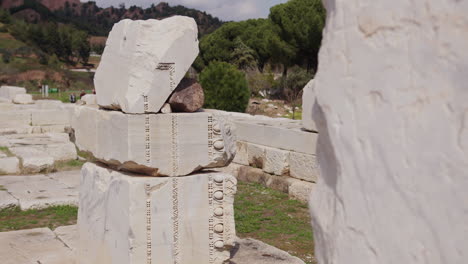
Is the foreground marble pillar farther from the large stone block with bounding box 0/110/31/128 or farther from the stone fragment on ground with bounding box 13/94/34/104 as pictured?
the stone fragment on ground with bounding box 13/94/34/104

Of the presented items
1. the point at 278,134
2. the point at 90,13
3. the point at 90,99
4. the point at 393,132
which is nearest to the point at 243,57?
the point at 278,134

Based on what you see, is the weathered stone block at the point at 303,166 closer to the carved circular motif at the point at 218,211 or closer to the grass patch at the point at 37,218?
the grass patch at the point at 37,218

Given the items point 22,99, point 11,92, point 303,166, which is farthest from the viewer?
point 11,92

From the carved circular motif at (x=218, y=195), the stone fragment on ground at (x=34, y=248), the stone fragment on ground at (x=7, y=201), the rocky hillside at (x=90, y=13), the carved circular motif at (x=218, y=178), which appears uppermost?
the rocky hillside at (x=90, y=13)

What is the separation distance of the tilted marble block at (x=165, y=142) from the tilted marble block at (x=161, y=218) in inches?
3.7

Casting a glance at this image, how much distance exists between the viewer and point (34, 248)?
502 centimetres

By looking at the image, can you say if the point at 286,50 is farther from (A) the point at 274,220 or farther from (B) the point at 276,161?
(A) the point at 274,220

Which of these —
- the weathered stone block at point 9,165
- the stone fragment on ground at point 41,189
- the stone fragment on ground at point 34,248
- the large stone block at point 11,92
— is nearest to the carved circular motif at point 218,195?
the stone fragment on ground at point 34,248

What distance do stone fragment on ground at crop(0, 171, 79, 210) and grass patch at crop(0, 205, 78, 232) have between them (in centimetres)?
10

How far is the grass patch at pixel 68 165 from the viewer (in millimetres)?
9500

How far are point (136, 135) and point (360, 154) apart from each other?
278 centimetres

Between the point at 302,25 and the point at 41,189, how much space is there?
19526mm

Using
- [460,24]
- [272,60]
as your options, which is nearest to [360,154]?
[460,24]

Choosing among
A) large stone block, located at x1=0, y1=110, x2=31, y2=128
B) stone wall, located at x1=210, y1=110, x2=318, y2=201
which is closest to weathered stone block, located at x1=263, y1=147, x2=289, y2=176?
stone wall, located at x1=210, y1=110, x2=318, y2=201
